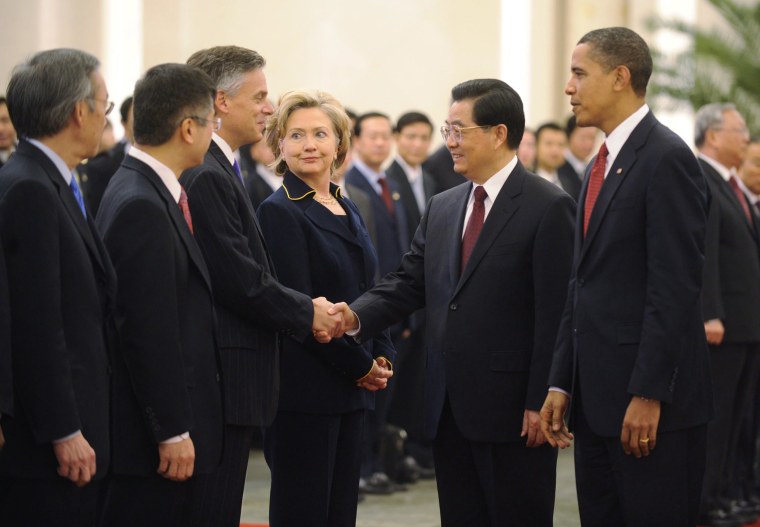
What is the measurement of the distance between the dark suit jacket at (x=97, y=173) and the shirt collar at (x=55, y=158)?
3552 millimetres

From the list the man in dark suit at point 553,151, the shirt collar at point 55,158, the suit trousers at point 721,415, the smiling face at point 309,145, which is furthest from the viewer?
the man in dark suit at point 553,151

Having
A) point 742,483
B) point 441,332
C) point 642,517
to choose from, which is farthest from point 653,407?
point 742,483

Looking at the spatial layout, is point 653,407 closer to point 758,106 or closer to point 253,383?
point 253,383

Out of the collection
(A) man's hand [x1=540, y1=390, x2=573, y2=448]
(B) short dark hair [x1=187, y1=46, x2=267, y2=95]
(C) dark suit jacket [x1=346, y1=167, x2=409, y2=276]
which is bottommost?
(A) man's hand [x1=540, y1=390, x2=573, y2=448]

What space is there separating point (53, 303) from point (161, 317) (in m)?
0.30

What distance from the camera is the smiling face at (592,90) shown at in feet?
11.8

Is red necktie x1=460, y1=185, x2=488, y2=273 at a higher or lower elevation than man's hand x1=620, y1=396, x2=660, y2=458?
higher

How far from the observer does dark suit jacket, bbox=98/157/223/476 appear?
10.1ft

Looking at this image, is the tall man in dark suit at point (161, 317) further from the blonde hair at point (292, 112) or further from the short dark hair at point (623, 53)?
the short dark hair at point (623, 53)

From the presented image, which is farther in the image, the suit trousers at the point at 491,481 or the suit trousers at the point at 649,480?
the suit trousers at the point at 491,481

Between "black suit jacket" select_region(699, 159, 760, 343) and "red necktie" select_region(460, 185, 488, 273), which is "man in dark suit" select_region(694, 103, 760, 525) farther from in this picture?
"red necktie" select_region(460, 185, 488, 273)

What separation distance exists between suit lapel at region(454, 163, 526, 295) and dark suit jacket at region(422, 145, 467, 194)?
3.93m

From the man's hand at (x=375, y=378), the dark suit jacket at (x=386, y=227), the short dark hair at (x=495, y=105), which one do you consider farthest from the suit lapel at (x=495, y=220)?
the dark suit jacket at (x=386, y=227)

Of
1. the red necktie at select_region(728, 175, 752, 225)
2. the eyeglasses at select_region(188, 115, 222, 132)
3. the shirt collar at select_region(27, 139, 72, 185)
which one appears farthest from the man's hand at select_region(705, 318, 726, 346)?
the shirt collar at select_region(27, 139, 72, 185)
